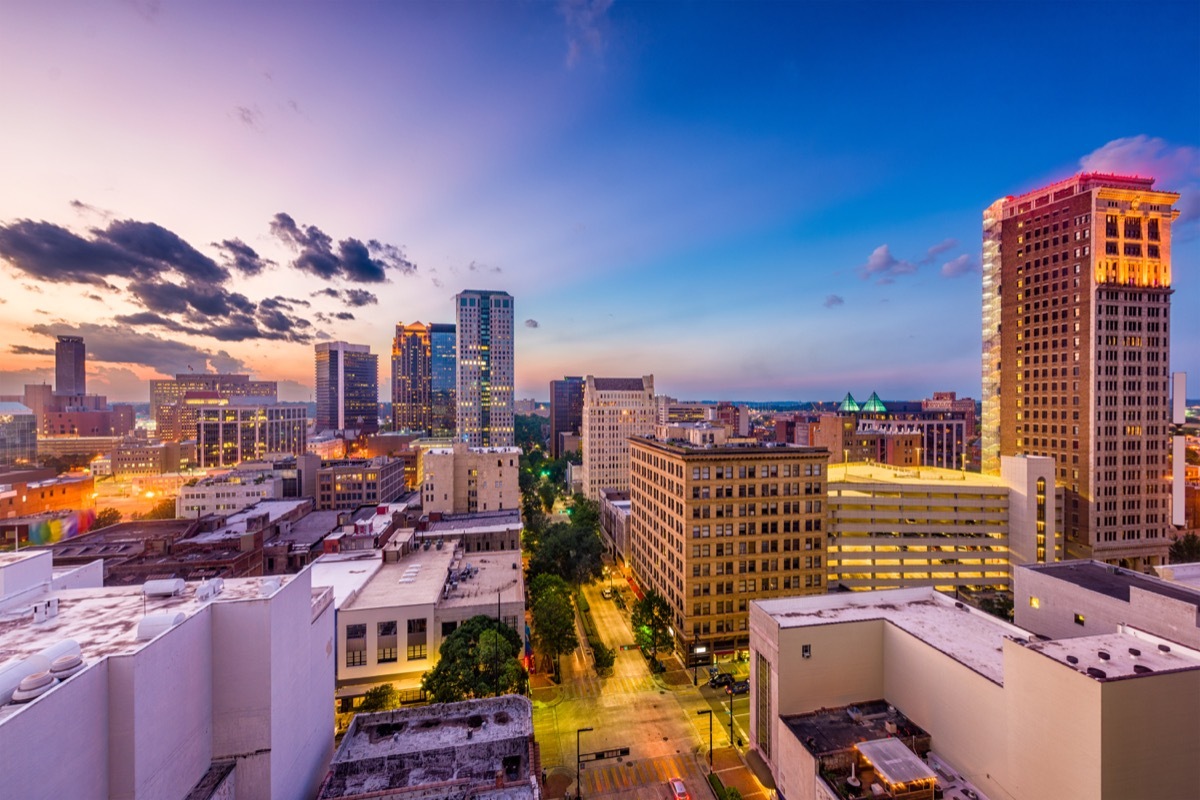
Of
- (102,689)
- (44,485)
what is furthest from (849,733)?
(44,485)

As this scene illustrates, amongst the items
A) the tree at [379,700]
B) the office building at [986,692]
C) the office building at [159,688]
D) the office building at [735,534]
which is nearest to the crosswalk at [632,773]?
the office building at [986,692]

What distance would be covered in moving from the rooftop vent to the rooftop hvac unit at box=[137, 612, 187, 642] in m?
4.34

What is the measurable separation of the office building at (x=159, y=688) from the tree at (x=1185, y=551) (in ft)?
446

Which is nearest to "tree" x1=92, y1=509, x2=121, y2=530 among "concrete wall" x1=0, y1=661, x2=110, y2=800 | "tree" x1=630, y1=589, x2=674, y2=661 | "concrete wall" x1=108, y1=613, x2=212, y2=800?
"tree" x1=630, y1=589, x2=674, y2=661

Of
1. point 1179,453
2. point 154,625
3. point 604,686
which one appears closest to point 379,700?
point 604,686

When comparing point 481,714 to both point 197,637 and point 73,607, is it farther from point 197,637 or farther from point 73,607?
point 73,607

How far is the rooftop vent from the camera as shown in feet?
63.0

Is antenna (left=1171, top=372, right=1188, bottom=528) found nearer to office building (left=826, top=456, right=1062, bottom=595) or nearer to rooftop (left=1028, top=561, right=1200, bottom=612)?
office building (left=826, top=456, right=1062, bottom=595)

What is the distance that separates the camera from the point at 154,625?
24.7 metres

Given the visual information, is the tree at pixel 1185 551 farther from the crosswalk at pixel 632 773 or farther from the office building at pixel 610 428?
the office building at pixel 610 428

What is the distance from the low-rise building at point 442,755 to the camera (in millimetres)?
29438

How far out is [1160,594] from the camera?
41.3 meters

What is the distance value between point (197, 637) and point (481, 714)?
794 inches

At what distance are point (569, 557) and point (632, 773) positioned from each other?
46.5 m
